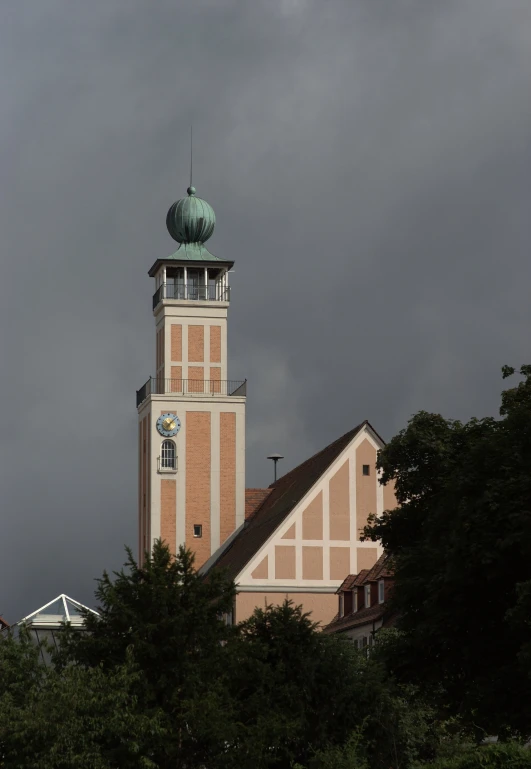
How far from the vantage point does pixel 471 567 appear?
34844 mm

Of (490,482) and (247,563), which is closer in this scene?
(490,482)

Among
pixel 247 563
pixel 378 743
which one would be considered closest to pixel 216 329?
pixel 247 563

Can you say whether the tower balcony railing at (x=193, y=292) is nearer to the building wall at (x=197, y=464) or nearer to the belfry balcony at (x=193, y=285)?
the belfry balcony at (x=193, y=285)

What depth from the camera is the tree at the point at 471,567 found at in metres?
34.6

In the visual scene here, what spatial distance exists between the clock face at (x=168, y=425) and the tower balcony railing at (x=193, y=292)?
20.5 feet

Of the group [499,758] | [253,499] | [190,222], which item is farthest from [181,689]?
[190,222]

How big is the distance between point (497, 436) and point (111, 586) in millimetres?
8398

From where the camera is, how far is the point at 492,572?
34688mm

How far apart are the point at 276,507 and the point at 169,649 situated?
143 feet

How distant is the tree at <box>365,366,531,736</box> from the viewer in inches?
1362

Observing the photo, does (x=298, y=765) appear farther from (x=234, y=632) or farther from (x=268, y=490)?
(x=268, y=490)

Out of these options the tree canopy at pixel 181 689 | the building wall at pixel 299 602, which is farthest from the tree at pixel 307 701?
the building wall at pixel 299 602

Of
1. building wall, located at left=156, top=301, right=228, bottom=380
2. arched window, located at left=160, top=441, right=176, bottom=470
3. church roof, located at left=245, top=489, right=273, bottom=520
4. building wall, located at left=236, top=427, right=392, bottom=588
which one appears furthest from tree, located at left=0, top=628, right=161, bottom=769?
building wall, located at left=156, top=301, right=228, bottom=380

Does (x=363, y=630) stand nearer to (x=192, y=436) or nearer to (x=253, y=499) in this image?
(x=192, y=436)
